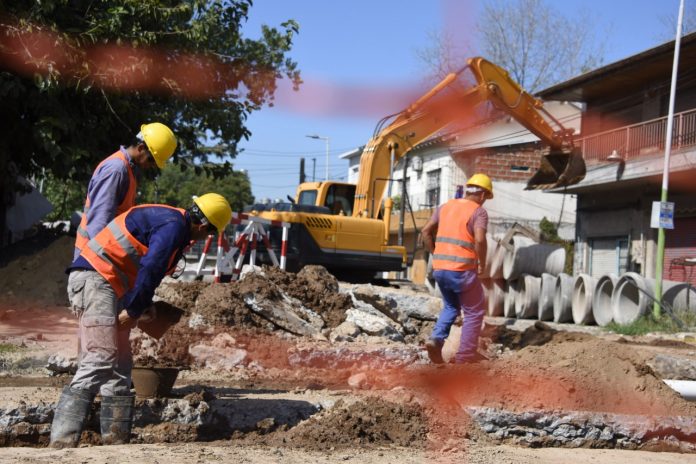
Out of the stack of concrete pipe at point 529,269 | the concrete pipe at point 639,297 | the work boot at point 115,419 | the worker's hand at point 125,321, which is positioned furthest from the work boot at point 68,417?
the stack of concrete pipe at point 529,269

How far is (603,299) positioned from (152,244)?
1393 centimetres

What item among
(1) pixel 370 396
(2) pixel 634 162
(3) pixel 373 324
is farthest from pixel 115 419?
(2) pixel 634 162

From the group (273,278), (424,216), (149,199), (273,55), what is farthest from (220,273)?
(149,199)

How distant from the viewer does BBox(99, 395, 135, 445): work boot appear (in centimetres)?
462

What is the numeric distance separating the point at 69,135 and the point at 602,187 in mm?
15973

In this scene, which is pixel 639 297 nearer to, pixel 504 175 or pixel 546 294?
pixel 546 294

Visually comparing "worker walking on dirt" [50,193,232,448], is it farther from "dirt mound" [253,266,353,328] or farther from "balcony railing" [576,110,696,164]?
"balcony railing" [576,110,696,164]

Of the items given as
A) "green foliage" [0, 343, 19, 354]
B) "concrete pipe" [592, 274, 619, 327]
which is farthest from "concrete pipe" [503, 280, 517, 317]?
"green foliage" [0, 343, 19, 354]

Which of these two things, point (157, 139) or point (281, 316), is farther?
point (281, 316)

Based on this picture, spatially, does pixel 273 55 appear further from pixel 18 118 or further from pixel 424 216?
pixel 424 216

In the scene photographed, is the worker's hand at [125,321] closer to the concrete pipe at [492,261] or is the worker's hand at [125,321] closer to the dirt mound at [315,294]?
the dirt mound at [315,294]

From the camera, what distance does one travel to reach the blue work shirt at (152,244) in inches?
175

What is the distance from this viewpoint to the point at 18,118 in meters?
12.4

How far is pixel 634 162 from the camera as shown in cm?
2045
